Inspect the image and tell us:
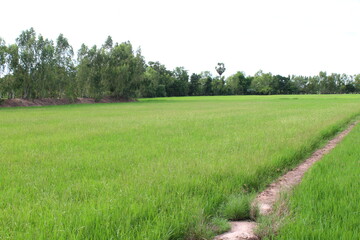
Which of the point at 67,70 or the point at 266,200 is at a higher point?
the point at 67,70

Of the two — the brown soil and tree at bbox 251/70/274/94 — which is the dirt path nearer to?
the brown soil

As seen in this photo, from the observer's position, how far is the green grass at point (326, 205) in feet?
10.7

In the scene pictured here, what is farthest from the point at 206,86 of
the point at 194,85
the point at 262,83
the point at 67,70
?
the point at 67,70

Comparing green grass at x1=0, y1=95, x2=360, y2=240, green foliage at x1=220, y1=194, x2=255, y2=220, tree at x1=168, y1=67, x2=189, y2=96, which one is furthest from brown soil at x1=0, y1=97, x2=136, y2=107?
tree at x1=168, y1=67, x2=189, y2=96

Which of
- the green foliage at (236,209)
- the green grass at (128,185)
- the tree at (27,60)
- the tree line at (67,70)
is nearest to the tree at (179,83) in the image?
the tree line at (67,70)

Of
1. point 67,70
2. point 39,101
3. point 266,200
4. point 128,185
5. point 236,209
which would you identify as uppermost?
point 67,70

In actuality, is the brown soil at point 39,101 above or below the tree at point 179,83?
below

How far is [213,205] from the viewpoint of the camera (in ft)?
13.9

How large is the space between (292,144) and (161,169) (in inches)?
209

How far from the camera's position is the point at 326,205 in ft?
13.3

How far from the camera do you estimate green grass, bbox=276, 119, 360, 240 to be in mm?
3275

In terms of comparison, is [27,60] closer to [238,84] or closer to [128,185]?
[128,185]

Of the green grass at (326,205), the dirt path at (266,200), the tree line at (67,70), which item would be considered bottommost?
the dirt path at (266,200)

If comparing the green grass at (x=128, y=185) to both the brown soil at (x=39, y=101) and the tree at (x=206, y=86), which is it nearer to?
the brown soil at (x=39, y=101)
